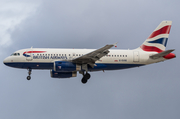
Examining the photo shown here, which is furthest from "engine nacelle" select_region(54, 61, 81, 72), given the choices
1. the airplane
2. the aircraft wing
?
the aircraft wing

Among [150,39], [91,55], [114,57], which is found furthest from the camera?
[150,39]

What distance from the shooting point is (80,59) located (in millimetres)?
42031

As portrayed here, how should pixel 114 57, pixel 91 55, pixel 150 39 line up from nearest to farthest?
pixel 91 55
pixel 114 57
pixel 150 39

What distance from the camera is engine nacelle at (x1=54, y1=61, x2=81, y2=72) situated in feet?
136

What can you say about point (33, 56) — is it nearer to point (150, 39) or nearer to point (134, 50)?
point (134, 50)

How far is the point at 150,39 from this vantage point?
157ft

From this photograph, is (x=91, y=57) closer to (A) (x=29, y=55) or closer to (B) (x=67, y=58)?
(B) (x=67, y=58)

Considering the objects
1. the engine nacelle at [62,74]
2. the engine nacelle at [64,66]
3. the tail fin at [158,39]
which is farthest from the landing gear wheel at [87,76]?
the tail fin at [158,39]

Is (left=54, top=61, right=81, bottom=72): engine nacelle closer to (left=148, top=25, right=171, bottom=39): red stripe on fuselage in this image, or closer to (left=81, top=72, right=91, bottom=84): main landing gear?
(left=81, top=72, right=91, bottom=84): main landing gear

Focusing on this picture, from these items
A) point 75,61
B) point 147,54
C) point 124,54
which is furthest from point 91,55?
point 147,54

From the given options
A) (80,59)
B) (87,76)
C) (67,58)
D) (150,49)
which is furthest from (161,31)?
(67,58)

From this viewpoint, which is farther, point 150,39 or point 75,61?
point 150,39

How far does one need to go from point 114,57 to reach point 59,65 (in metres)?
8.29

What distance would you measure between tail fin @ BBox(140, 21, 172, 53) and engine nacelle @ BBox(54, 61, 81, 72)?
37.4 feet
